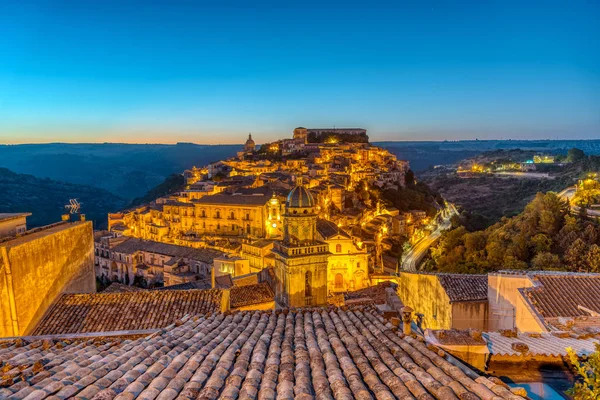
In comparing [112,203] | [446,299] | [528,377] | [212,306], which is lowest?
[112,203]

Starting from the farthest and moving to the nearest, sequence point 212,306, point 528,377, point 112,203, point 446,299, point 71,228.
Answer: point 112,203, point 446,299, point 71,228, point 212,306, point 528,377

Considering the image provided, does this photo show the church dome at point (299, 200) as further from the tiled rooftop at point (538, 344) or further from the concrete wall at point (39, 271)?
the tiled rooftop at point (538, 344)

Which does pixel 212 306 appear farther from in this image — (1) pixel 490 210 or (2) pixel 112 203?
(2) pixel 112 203

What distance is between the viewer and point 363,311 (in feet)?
25.8

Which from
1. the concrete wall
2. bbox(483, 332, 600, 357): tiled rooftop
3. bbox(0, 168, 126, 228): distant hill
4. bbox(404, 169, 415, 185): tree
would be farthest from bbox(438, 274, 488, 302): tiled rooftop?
bbox(0, 168, 126, 228): distant hill

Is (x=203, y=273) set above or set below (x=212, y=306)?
below

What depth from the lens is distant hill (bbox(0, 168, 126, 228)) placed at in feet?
247

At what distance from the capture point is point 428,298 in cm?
1570

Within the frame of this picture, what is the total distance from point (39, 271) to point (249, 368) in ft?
26.8

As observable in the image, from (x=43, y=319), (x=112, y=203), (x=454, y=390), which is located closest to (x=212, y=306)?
(x=43, y=319)

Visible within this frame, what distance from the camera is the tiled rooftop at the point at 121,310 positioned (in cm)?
991

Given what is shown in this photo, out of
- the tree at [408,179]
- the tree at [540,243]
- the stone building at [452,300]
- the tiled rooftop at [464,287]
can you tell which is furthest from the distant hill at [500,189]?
the tiled rooftop at [464,287]

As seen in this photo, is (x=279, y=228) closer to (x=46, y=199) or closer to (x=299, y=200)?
(x=299, y=200)

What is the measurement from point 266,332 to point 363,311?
7.72 feet
